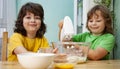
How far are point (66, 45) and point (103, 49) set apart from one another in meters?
0.38

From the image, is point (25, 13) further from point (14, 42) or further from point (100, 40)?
point (100, 40)

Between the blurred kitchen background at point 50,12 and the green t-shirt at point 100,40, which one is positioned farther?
the blurred kitchen background at point 50,12

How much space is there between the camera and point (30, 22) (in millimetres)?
1552

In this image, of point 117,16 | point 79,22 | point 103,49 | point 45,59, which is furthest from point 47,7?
point 45,59

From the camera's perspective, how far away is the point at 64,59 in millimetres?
1075

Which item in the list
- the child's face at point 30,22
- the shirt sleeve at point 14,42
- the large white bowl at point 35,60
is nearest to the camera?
the large white bowl at point 35,60

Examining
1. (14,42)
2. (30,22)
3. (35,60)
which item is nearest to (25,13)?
(30,22)

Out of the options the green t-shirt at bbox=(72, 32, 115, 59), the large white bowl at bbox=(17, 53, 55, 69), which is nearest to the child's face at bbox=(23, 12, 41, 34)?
the green t-shirt at bbox=(72, 32, 115, 59)

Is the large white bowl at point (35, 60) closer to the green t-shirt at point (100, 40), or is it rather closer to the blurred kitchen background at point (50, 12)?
the green t-shirt at point (100, 40)

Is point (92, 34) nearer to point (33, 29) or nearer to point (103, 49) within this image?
point (103, 49)

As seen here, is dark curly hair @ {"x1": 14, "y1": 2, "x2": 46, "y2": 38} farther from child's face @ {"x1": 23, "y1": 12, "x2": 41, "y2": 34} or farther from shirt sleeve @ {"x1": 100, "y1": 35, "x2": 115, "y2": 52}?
shirt sleeve @ {"x1": 100, "y1": 35, "x2": 115, "y2": 52}

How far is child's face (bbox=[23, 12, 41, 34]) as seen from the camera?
5.12 ft

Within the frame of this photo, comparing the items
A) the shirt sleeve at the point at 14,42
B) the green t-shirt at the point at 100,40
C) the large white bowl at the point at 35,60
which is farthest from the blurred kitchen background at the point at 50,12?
the large white bowl at the point at 35,60

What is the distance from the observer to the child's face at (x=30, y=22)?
1561mm
